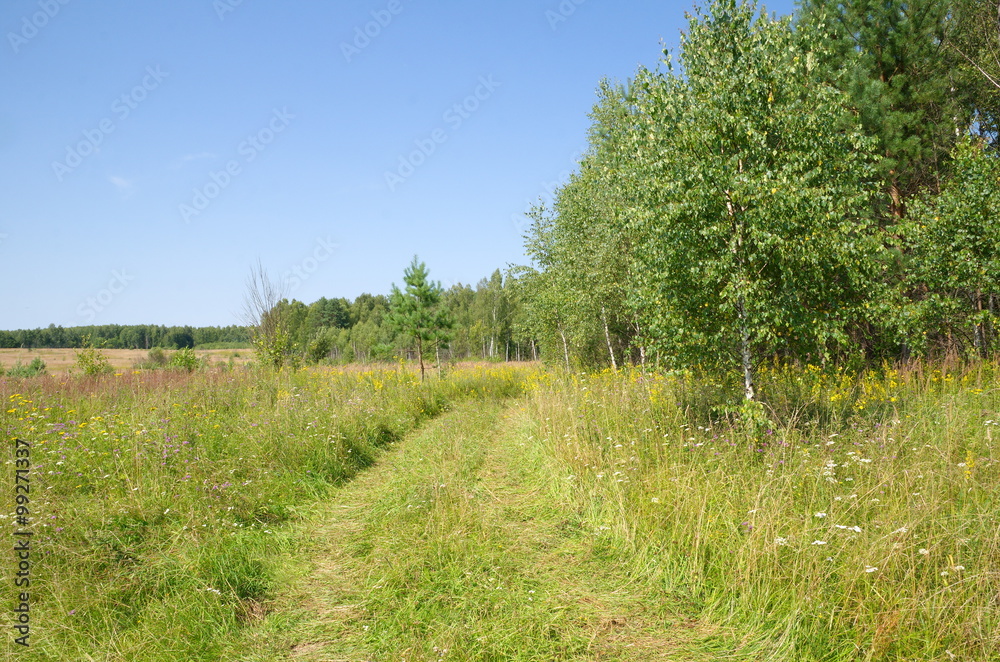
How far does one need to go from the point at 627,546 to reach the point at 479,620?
160 cm

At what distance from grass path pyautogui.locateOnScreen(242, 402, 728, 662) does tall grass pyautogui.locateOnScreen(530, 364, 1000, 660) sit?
0.34 meters

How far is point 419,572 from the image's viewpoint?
414 centimetres

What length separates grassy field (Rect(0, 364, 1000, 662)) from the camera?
3.10 meters

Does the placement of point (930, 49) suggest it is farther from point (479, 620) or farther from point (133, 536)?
point (133, 536)

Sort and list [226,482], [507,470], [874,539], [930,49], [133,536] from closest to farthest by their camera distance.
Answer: [874,539], [133,536], [226,482], [507,470], [930,49]

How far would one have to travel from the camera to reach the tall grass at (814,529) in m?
2.83

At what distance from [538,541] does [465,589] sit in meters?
1.08

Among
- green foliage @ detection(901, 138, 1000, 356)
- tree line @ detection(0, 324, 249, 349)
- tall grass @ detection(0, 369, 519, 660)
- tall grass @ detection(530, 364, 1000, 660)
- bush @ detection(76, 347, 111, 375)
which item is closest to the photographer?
tall grass @ detection(530, 364, 1000, 660)

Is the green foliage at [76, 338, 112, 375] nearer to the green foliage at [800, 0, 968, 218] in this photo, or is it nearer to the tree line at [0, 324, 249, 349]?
the green foliage at [800, 0, 968, 218]

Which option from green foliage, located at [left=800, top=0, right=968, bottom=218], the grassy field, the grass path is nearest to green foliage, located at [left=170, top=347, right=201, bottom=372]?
the grassy field

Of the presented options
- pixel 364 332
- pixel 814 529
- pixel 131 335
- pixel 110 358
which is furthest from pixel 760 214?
pixel 131 335

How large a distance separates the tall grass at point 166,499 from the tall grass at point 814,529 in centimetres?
331

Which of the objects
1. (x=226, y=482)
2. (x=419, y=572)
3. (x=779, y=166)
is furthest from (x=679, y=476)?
(x=226, y=482)

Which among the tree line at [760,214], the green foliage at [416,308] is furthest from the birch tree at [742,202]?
the green foliage at [416,308]
